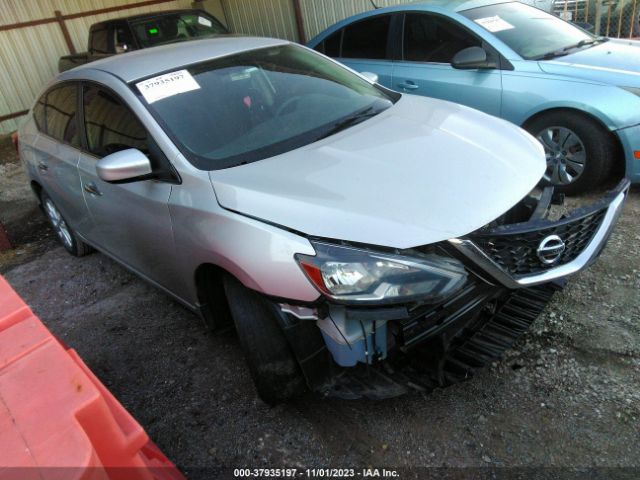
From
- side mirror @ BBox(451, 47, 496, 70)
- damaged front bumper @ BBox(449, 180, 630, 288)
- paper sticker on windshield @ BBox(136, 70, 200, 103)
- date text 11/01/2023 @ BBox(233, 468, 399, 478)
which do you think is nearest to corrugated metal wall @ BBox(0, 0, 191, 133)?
paper sticker on windshield @ BBox(136, 70, 200, 103)

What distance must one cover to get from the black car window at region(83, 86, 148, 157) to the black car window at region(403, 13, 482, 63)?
2.95 metres

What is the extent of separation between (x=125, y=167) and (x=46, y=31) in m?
9.14

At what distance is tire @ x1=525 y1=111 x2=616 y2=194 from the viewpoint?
3646 millimetres

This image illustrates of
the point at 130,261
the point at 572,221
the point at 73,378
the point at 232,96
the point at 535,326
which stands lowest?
the point at 535,326

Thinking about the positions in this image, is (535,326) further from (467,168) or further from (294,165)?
(294,165)

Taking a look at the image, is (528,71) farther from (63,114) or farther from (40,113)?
(40,113)

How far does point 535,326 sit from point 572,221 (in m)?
0.78

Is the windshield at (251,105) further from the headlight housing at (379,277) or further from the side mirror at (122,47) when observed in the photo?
the side mirror at (122,47)

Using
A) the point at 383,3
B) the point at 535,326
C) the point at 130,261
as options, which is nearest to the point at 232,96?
the point at 130,261

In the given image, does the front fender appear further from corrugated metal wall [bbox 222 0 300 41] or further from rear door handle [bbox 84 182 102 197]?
corrugated metal wall [bbox 222 0 300 41]

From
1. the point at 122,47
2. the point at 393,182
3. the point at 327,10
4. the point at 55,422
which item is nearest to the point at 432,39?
the point at 393,182

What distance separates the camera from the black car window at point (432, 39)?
170 inches

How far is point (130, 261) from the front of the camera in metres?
3.12

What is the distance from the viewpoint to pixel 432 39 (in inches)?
179
